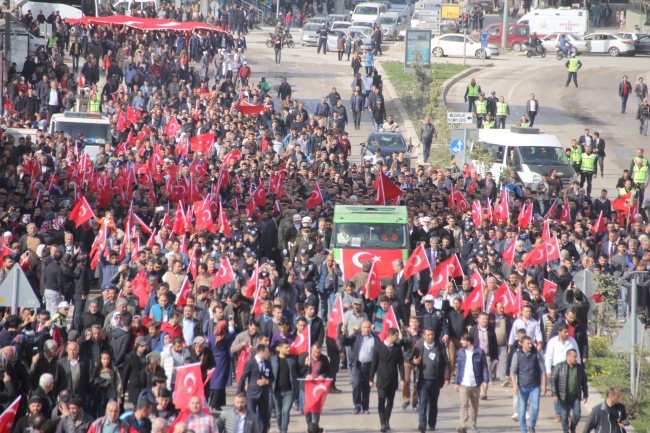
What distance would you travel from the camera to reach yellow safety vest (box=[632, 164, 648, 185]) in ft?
88.9

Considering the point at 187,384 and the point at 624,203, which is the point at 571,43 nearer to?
the point at 624,203

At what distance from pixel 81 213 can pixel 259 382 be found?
842 cm

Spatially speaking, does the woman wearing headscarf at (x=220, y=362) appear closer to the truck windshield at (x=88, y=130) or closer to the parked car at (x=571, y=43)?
the truck windshield at (x=88, y=130)

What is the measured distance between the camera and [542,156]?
2841 cm

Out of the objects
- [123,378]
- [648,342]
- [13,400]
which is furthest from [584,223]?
[13,400]

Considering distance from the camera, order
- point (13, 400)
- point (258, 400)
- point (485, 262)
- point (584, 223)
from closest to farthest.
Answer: point (13, 400)
point (258, 400)
point (485, 262)
point (584, 223)

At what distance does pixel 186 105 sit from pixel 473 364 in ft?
80.6

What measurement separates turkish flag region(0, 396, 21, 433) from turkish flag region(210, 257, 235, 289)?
5.83m

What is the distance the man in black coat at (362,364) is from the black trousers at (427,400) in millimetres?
795

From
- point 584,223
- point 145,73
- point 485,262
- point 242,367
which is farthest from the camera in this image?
point 145,73

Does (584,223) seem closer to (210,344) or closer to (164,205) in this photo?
(164,205)

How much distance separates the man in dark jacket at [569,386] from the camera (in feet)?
43.5

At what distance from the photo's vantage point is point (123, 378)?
12.9m

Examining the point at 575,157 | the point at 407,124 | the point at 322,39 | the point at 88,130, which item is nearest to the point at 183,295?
the point at 88,130
